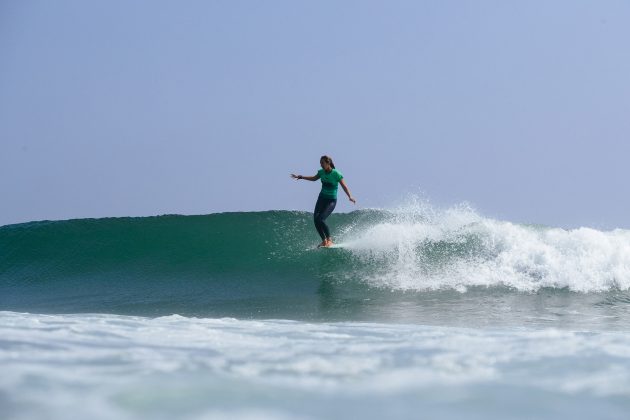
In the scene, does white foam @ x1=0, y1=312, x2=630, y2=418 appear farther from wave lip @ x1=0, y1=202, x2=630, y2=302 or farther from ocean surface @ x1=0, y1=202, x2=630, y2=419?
wave lip @ x1=0, y1=202, x2=630, y2=302

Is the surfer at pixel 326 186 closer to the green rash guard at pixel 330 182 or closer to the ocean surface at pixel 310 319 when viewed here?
the green rash guard at pixel 330 182

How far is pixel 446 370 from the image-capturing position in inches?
134

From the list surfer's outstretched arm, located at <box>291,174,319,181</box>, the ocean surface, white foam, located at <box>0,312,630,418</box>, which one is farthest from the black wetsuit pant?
white foam, located at <box>0,312,630,418</box>

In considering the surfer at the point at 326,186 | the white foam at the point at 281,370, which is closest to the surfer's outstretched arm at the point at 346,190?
the surfer at the point at 326,186

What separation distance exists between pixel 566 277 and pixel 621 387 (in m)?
6.39

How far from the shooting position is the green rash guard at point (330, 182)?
10625mm

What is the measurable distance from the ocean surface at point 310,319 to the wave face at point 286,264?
43mm

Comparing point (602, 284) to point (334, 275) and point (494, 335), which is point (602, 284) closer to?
point (334, 275)

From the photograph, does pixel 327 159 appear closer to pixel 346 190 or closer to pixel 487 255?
pixel 346 190

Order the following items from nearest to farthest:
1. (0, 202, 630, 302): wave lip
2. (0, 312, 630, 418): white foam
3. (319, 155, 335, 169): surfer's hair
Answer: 1. (0, 312, 630, 418): white foam
2. (0, 202, 630, 302): wave lip
3. (319, 155, 335, 169): surfer's hair

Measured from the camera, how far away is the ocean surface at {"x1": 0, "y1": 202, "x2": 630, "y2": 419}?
9.58ft

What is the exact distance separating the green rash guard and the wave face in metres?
0.98

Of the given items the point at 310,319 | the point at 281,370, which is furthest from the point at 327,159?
the point at 281,370

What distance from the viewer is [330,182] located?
419 inches
